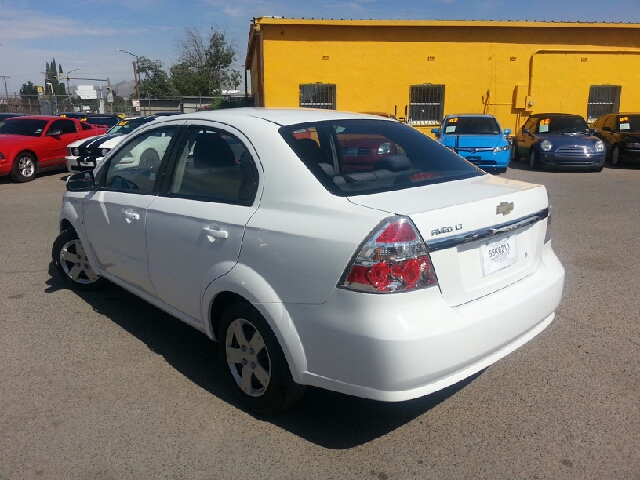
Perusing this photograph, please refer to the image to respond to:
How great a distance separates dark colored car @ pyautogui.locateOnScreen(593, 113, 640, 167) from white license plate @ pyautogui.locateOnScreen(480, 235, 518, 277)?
47.0 ft

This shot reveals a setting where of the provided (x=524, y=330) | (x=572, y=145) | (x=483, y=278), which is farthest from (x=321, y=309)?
(x=572, y=145)

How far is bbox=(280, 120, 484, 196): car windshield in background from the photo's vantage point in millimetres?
3004

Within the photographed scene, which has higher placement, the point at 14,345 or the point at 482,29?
the point at 482,29

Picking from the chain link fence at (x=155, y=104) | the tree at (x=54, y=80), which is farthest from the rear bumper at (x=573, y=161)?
the tree at (x=54, y=80)

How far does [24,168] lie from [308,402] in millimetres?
12252

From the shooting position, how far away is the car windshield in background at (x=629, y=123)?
51.7 feet

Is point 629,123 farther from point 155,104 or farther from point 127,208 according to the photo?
point 155,104

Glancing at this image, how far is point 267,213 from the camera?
293 centimetres

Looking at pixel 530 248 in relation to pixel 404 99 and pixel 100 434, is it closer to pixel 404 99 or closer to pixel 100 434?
pixel 100 434

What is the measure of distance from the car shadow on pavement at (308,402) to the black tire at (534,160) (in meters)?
12.6

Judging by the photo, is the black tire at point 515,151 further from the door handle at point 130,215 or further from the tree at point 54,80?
the tree at point 54,80

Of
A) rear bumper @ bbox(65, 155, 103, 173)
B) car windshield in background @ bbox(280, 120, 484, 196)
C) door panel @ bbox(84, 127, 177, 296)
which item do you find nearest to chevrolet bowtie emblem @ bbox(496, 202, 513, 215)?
car windshield in background @ bbox(280, 120, 484, 196)

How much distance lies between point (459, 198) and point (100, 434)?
2239mm

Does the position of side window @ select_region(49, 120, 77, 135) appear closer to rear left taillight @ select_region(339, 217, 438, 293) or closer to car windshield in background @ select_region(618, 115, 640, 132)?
rear left taillight @ select_region(339, 217, 438, 293)
